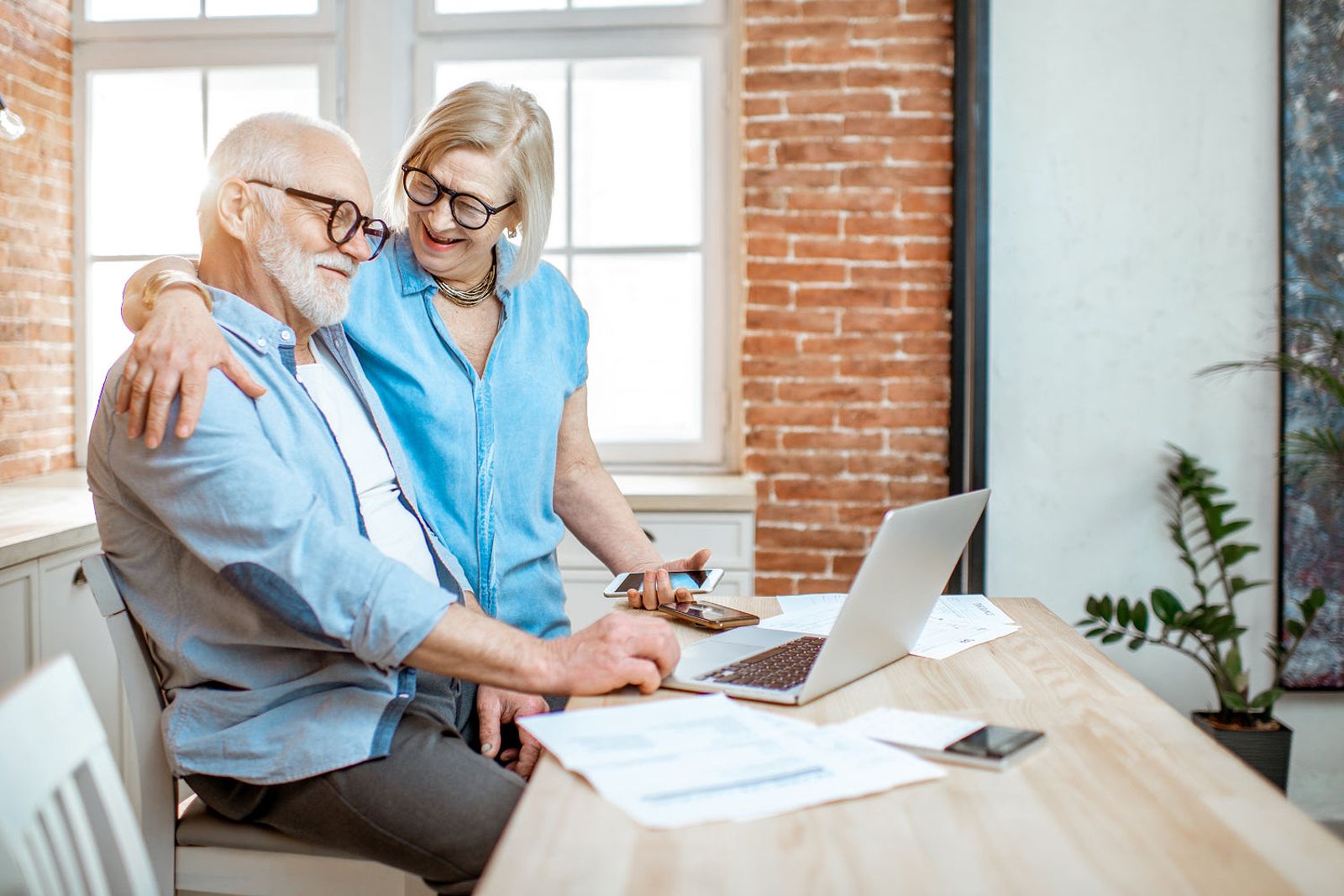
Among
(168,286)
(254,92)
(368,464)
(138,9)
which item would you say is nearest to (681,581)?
(368,464)

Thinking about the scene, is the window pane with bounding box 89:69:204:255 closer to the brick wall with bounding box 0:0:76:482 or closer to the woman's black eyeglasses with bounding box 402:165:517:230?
the brick wall with bounding box 0:0:76:482

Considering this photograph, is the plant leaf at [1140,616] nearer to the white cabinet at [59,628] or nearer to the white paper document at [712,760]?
the white paper document at [712,760]

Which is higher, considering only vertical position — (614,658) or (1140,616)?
(614,658)

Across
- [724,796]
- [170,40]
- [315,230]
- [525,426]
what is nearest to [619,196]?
[170,40]

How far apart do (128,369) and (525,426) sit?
74cm

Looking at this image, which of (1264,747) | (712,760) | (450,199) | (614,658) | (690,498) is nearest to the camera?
(712,760)

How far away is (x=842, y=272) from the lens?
3393 millimetres

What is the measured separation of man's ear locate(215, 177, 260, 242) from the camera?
4.99 ft

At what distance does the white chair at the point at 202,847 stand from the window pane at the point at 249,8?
2.89m

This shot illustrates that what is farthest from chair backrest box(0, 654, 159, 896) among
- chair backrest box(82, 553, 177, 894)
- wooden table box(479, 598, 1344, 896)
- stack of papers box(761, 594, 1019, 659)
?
stack of papers box(761, 594, 1019, 659)

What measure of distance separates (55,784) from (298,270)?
880 millimetres

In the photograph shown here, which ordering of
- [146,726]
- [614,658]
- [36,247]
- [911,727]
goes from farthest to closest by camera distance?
1. [36,247]
2. [146,726]
3. [614,658]
4. [911,727]

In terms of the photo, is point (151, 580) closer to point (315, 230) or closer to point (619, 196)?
point (315, 230)

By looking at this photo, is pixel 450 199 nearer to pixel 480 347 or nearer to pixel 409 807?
pixel 480 347
